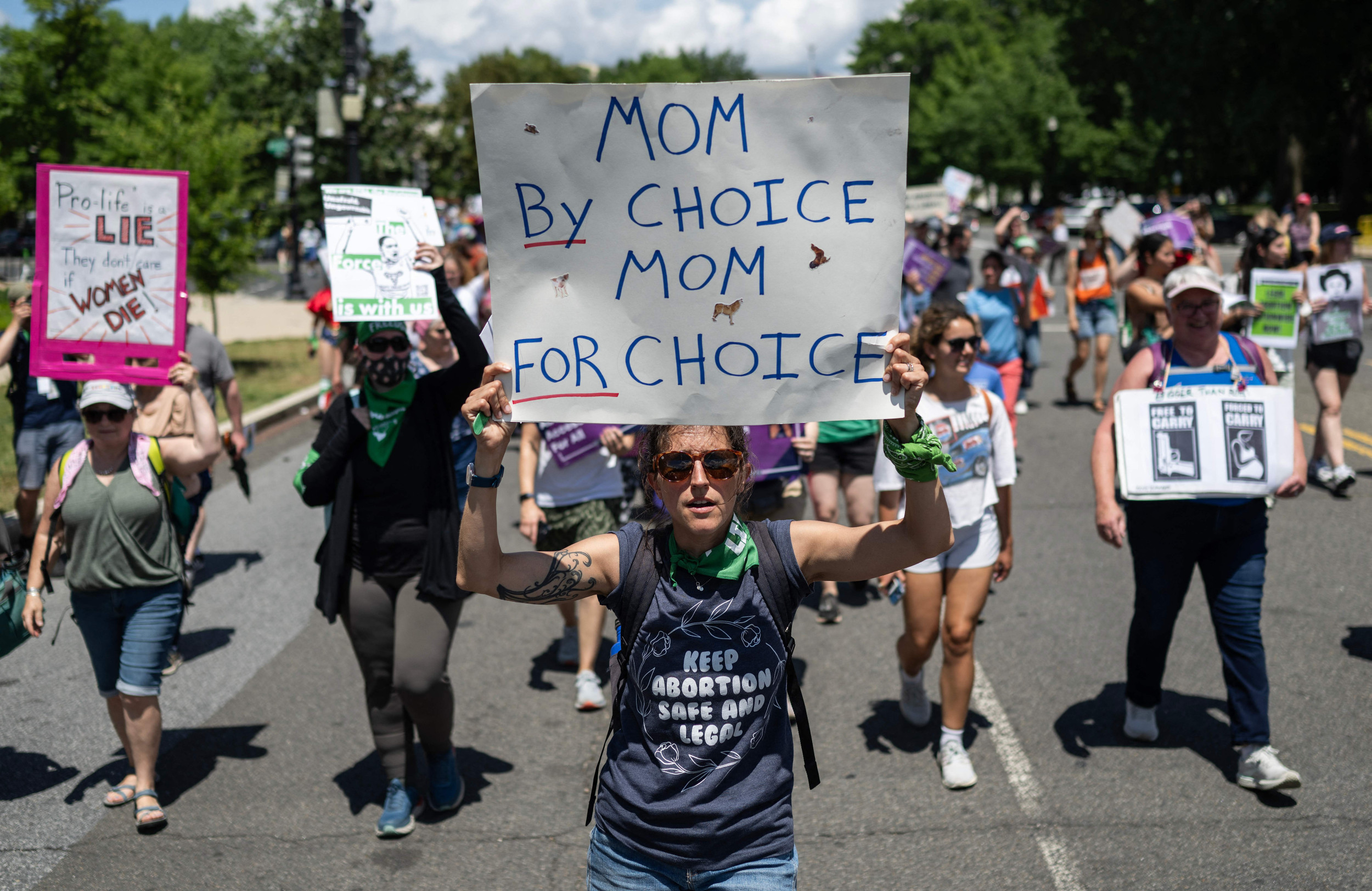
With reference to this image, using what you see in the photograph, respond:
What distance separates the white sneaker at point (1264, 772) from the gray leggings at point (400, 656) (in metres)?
3.06

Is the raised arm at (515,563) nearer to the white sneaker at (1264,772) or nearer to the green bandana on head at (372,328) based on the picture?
the green bandana on head at (372,328)

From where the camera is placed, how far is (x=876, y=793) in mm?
4664

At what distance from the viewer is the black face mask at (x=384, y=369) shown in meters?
4.43

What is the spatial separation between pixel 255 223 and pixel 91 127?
2710mm

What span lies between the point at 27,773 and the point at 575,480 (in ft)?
8.82

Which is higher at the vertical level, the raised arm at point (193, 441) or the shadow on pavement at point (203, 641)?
the raised arm at point (193, 441)

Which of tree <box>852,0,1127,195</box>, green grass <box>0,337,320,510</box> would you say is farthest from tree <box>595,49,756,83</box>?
green grass <box>0,337,320,510</box>

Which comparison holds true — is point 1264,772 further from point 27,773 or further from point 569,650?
point 27,773

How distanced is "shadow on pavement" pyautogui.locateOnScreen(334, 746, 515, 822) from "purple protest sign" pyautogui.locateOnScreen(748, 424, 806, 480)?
74.5 inches

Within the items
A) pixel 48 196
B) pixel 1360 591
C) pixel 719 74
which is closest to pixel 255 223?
pixel 48 196

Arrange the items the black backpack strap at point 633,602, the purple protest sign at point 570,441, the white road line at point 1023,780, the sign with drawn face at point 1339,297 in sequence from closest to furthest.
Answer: the black backpack strap at point 633,602 < the white road line at point 1023,780 < the purple protest sign at point 570,441 < the sign with drawn face at point 1339,297

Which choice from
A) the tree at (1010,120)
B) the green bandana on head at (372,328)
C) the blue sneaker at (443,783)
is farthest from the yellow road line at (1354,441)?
the tree at (1010,120)

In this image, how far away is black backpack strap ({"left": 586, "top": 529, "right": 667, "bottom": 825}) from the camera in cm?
273

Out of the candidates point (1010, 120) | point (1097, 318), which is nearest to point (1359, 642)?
point (1097, 318)
